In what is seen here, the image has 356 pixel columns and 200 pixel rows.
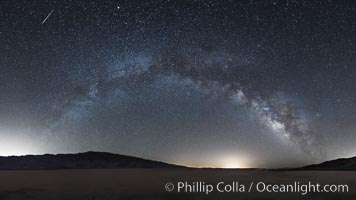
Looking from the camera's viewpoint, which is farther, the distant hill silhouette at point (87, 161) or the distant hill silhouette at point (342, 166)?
the distant hill silhouette at point (87, 161)

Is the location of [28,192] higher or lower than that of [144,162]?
lower

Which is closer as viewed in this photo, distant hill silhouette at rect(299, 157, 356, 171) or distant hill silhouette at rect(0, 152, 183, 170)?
distant hill silhouette at rect(299, 157, 356, 171)

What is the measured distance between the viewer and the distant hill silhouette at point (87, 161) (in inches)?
4651

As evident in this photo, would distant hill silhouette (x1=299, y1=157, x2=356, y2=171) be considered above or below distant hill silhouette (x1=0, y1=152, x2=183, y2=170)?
below

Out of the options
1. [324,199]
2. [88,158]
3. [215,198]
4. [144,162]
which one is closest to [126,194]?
[215,198]

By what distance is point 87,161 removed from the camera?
141 metres

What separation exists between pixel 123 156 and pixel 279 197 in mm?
147032

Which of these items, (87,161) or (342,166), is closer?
(342,166)

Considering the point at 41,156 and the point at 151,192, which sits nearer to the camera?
the point at 151,192

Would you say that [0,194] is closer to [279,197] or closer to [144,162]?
[279,197]

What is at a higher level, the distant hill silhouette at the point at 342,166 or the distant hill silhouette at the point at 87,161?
the distant hill silhouette at the point at 87,161

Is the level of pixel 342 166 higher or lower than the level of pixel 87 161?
lower

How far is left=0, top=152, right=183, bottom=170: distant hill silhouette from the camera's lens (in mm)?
118125

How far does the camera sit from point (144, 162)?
139750mm
